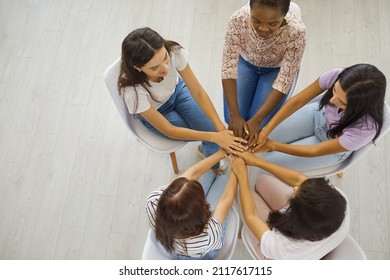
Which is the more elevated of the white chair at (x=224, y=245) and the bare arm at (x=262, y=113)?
the bare arm at (x=262, y=113)

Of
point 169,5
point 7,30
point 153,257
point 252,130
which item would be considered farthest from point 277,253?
point 7,30

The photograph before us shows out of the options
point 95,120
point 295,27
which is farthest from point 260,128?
point 95,120

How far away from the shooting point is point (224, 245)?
1.49 meters

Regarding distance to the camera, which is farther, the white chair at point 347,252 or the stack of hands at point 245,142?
the stack of hands at point 245,142

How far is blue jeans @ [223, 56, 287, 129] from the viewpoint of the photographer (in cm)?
185

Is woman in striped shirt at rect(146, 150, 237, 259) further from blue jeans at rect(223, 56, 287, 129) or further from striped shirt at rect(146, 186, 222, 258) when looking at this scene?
blue jeans at rect(223, 56, 287, 129)

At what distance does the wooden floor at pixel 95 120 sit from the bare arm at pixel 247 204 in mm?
638

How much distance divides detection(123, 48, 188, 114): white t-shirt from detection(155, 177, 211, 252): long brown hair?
1.53 ft

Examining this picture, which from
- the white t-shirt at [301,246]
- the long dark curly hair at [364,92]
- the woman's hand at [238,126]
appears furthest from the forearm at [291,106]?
the white t-shirt at [301,246]

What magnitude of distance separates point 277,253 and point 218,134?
2.20ft

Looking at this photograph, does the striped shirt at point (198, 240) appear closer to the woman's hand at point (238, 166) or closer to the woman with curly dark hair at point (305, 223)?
the woman with curly dark hair at point (305, 223)

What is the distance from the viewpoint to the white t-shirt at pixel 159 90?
1563 millimetres

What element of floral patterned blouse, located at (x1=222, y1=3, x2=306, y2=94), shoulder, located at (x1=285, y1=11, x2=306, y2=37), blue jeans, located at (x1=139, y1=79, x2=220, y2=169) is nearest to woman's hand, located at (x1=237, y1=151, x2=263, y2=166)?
blue jeans, located at (x1=139, y1=79, x2=220, y2=169)

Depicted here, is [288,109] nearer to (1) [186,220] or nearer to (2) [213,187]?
(2) [213,187]
